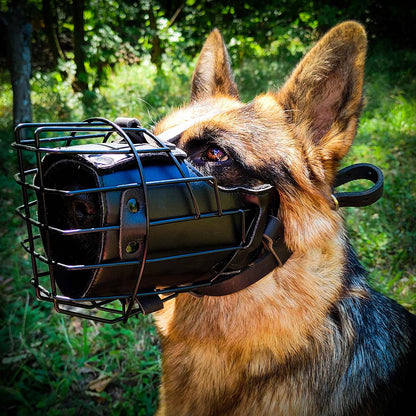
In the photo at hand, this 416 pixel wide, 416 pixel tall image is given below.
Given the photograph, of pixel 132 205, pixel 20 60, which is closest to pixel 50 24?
pixel 20 60

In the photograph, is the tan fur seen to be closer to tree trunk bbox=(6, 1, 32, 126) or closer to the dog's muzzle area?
the dog's muzzle area

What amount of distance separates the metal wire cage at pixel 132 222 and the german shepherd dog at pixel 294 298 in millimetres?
222

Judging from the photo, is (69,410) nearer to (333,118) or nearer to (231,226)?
(231,226)

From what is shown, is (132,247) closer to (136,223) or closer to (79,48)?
(136,223)

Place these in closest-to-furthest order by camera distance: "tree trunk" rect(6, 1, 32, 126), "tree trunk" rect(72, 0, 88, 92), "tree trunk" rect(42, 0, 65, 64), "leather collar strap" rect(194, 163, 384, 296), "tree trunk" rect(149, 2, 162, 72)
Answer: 1. "leather collar strap" rect(194, 163, 384, 296)
2. "tree trunk" rect(6, 1, 32, 126)
3. "tree trunk" rect(72, 0, 88, 92)
4. "tree trunk" rect(42, 0, 65, 64)
5. "tree trunk" rect(149, 2, 162, 72)

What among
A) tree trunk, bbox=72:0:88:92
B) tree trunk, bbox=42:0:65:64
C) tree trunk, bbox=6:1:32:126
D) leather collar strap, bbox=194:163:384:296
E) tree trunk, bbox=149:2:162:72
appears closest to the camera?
leather collar strap, bbox=194:163:384:296

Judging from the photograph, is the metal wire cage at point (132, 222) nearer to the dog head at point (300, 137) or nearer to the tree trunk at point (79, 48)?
the dog head at point (300, 137)

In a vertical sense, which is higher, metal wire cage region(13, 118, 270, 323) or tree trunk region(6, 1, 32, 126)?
tree trunk region(6, 1, 32, 126)

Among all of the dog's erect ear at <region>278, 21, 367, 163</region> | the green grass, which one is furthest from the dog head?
the green grass

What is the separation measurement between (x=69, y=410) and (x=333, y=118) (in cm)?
239

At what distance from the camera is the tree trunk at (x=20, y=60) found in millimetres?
5023

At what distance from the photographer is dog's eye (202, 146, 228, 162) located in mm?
1457

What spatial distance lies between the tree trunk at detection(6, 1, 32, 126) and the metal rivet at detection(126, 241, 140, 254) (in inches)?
200

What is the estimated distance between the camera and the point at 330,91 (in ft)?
5.12
